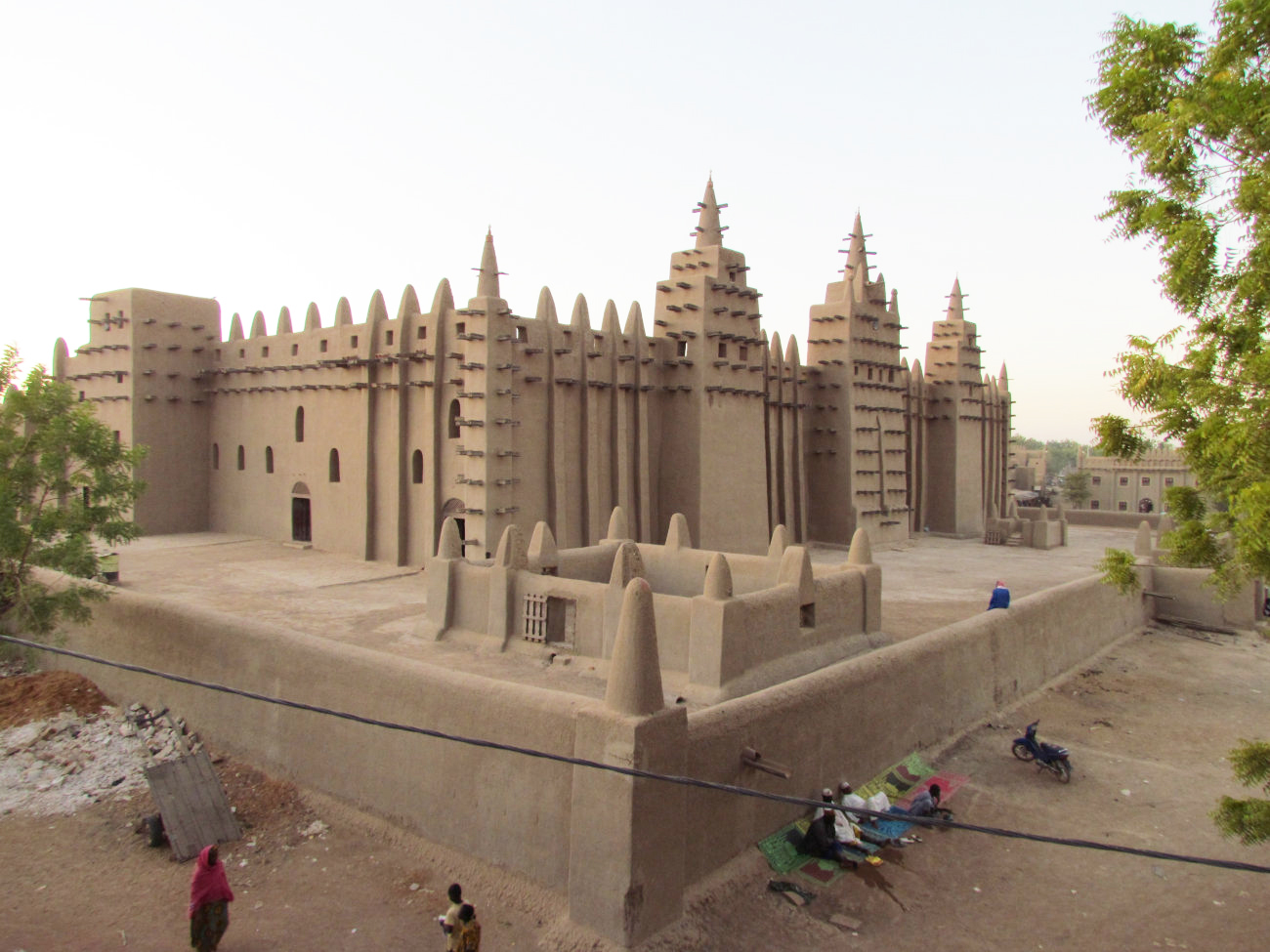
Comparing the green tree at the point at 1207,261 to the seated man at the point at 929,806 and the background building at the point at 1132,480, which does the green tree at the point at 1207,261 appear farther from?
the background building at the point at 1132,480

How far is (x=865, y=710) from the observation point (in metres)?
11.2

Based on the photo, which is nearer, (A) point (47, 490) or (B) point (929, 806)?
(B) point (929, 806)

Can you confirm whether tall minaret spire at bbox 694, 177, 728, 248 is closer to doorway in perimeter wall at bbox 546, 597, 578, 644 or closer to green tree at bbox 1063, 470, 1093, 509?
doorway in perimeter wall at bbox 546, 597, 578, 644

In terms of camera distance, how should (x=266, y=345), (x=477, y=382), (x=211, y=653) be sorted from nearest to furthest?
(x=211, y=653) < (x=477, y=382) < (x=266, y=345)

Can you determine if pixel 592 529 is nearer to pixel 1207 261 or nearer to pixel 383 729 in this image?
pixel 383 729

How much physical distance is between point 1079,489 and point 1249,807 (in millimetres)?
A: 64736

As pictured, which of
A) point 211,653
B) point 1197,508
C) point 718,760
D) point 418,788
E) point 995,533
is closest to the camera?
point 1197,508

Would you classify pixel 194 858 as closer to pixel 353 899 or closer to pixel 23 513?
pixel 353 899

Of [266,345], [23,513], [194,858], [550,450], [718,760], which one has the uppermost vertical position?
[266,345]

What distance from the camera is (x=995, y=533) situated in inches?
1375

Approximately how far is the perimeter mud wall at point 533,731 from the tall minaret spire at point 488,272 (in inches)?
440

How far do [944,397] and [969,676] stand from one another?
25880 millimetres

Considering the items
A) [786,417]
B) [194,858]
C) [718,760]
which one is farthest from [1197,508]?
[786,417]

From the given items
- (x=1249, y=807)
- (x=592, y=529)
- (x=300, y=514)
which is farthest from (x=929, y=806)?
(x=300, y=514)
